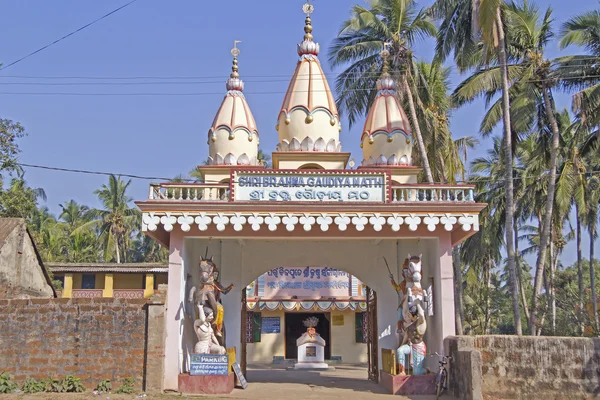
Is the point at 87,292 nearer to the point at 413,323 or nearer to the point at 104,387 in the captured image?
the point at 104,387

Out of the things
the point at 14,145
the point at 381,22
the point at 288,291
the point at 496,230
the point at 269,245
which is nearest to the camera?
A: the point at 269,245

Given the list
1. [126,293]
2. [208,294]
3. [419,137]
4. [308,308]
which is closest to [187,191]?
[208,294]

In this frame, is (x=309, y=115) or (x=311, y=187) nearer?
(x=311, y=187)

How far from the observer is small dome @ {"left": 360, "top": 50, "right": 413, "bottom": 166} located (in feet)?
57.7

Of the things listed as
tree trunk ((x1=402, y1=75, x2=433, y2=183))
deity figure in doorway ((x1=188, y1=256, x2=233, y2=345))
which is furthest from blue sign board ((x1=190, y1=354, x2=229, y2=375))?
tree trunk ((x1=402, y1=75, x2=433, y2=183))

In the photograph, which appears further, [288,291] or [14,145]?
[288,291]

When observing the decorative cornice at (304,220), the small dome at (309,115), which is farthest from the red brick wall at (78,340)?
the small dome at (309,115)

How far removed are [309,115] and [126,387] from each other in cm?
843

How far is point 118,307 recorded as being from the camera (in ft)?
41.1

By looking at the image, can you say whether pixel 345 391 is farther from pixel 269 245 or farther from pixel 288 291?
pixel 288 291

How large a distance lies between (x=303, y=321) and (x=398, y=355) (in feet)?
48.3

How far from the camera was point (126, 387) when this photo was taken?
1219 centimetres

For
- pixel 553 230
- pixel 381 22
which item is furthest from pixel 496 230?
pixel 381 22

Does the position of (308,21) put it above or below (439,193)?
above
